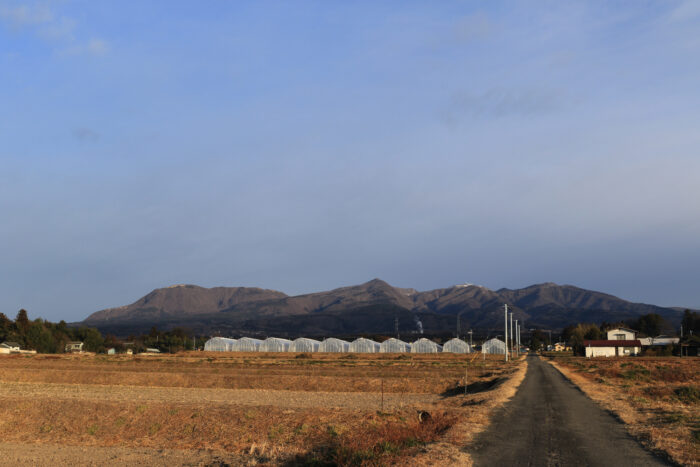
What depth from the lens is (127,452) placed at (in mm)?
24281

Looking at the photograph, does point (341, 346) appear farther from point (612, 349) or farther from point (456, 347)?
point (612, 349)

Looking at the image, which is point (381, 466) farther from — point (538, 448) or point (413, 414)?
point (413, 414)

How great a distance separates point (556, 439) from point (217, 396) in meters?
29.2

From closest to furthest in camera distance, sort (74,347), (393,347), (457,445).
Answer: (457,445) → (393,347) → (74,347)

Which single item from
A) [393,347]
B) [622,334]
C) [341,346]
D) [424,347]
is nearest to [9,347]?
[341,346]

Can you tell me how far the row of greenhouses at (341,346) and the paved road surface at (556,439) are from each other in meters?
105

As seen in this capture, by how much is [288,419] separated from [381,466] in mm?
14317

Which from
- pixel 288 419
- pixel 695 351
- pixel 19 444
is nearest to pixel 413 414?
pixel 288 419

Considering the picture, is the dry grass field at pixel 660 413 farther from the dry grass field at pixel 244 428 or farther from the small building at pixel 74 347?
the small building at pixel 74 347

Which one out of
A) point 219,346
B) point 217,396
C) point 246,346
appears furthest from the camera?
point 219,346

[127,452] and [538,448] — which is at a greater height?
[538,448]

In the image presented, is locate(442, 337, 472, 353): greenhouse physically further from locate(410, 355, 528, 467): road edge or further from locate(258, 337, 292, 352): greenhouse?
locate(410, 355, 528, 467): road edge

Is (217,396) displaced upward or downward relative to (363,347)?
upward

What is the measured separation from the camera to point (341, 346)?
138 m
